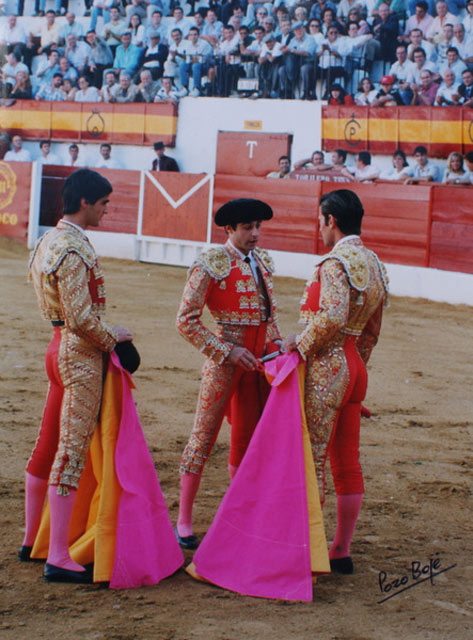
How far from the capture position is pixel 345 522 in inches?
112

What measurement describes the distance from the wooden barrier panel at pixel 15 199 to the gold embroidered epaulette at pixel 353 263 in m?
10.8

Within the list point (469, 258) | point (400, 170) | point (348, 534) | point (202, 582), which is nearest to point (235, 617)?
point (202, 582)

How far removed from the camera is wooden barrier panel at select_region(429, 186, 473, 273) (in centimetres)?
924

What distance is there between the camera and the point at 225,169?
13.6 m

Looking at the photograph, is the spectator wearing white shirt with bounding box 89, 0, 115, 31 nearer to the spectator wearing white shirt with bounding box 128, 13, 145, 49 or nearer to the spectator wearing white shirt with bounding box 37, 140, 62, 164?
the spectator wearing white shirt with bounding box 128, 13, 145, 49

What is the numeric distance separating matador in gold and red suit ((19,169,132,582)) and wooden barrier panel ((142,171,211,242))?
29.2 ft

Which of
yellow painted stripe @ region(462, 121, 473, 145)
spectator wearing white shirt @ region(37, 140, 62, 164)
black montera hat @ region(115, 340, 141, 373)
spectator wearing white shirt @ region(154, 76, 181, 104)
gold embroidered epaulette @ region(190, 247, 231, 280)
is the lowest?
black montera hat @ region(115, 340, 141, 373)

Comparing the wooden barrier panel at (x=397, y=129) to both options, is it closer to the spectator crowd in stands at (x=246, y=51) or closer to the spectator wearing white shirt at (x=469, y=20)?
the spectator crowd in stands at (x=246, y=51)

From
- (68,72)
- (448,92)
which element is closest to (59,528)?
(448,92)

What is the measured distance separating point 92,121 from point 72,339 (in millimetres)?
12205

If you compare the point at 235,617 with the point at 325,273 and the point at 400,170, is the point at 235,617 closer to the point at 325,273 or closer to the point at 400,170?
the point at 325,273

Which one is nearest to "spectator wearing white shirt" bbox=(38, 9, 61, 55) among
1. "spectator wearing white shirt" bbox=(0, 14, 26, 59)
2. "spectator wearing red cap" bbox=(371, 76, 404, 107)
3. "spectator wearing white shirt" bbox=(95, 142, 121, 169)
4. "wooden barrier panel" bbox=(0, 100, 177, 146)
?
"spectator wearing white shirt" bbox=(0, 14, 26, 59)

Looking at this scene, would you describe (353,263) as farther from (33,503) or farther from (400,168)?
(400,168)

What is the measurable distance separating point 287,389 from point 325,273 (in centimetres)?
38
